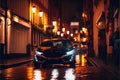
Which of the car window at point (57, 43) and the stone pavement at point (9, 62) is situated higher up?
the car window at point (57, 43)

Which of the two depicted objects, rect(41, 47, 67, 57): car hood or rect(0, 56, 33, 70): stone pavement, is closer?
rect(41, 47, 67, 57): car hood

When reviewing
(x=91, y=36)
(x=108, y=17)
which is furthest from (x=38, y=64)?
(x=91, y=36)

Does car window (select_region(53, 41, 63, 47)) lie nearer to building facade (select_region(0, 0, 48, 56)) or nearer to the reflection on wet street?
the reflection on wet street

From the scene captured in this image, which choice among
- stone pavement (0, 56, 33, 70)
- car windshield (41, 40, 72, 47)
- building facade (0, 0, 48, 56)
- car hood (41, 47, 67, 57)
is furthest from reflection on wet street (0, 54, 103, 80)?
building facade (0, 0, 48, 56)

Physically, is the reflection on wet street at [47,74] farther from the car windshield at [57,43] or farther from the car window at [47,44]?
the car window at [47,44]

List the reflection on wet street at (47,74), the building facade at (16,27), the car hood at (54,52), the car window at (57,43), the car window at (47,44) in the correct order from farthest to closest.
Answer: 1. the building facade at (16,27)
2. the car window at (47,44)
3. the car window at (57,43)
4. the car hood at (54,52)
5. the reflection on wet street at (47,74)

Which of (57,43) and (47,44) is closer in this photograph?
(57,43)

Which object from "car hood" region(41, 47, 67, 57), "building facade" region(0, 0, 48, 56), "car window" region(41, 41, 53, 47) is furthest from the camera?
"building facade" region(0, 0, 48, 56)

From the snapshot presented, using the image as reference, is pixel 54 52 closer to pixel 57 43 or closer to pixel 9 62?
pixel 57 43

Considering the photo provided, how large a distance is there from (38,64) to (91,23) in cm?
2343

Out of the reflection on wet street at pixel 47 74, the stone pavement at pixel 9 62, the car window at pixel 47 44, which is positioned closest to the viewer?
the reflection on wet street at pixel 47 74

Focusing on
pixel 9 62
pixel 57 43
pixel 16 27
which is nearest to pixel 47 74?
pixel 57 43

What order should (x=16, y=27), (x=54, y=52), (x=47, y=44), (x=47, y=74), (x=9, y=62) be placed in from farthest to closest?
(x=16, y=27), (x=9, y=62), (x=47, y=44), (x=54, y=52), (x=47, y=74)

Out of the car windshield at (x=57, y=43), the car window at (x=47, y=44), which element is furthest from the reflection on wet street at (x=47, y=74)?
the car window at (x=47, y=44)
